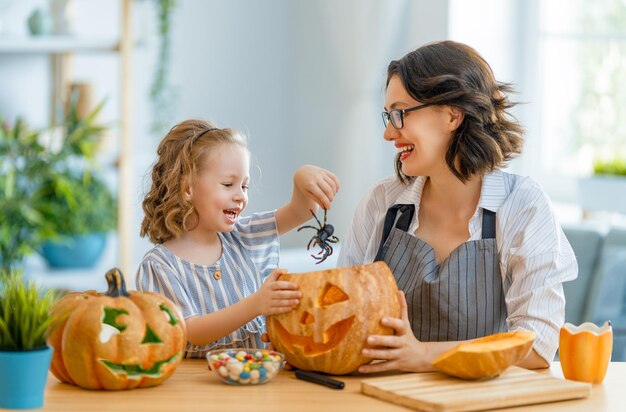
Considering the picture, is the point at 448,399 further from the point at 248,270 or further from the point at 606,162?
the point at 606,162

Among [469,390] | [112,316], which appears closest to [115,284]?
[112,316]

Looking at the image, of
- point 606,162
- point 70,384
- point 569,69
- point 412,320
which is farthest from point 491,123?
point 569,69

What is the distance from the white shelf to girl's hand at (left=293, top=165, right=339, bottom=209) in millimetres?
2485

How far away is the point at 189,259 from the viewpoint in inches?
74.8

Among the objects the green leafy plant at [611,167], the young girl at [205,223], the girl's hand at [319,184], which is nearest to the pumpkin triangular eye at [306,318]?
the young girl at [205,223]

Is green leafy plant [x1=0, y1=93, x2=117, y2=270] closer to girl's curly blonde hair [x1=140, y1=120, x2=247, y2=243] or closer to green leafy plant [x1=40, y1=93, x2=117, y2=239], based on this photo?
green leafy plant [x1=40, y1=93, x2=117, y2=239]

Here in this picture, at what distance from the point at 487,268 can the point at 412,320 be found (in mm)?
186

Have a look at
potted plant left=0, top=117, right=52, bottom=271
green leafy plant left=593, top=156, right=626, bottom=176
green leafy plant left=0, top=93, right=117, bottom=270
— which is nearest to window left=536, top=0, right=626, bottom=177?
green leafy plant left=593, top=156, right=626, bottom=176

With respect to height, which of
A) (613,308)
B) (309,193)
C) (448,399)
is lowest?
(613,308)

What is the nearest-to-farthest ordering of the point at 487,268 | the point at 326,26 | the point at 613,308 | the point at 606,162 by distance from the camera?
the point at 487,268 < the point at 613,308 < the point at 606,162 < the point at 326,26

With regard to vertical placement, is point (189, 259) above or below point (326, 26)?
below

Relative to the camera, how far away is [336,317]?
1569 mm

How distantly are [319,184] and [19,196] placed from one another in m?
2.60

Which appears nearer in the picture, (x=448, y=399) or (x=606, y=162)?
(x=448, y=399)
